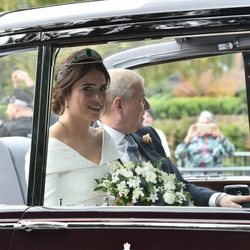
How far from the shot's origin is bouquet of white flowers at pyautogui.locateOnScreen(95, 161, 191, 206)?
3594 millimetres

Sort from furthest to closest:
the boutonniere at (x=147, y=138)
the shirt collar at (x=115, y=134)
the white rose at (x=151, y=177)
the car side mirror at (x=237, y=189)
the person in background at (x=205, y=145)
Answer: the person in background at (x=205, y=145)
the car side mirror at (x=237, y=189)
the boutonniere at (x=147, y=138)
the shirt collar at (x=115, y=134)
the white rose at (x=151, y=177)

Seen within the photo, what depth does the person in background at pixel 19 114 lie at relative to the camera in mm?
3641

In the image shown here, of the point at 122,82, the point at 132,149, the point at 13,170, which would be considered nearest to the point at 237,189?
the point at 132,149

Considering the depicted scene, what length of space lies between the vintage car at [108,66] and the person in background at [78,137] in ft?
0.21

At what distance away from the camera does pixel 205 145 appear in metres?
8.36

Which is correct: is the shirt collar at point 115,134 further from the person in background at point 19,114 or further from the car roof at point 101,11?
the car roof at point 101,11

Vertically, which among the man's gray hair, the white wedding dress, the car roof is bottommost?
the white wedding dress

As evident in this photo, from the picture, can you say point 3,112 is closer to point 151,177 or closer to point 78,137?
point 78,137

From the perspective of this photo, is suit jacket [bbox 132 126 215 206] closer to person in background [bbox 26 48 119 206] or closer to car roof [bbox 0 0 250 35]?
person in background [bbox 26 48 119 206]

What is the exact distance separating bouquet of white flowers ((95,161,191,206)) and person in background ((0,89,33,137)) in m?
0.39

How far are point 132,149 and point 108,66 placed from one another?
0.51 m

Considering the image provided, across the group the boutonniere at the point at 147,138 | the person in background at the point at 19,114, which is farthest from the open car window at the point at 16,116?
the boutonniere at the point at 147,138

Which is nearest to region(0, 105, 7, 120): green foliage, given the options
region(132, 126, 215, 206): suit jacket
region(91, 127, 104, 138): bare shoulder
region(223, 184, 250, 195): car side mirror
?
region(91, 127, 104, 138): bare shoulder

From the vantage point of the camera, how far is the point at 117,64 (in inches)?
153
